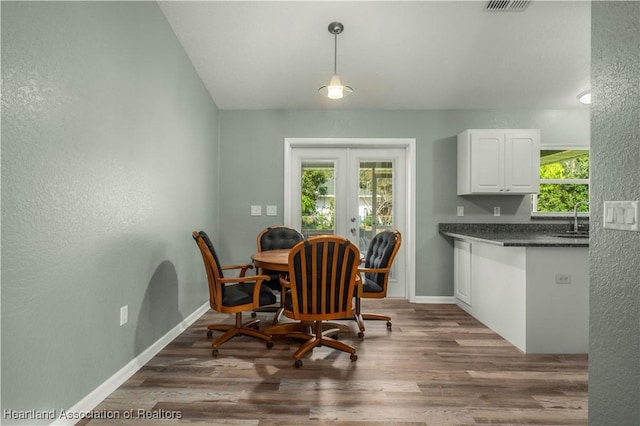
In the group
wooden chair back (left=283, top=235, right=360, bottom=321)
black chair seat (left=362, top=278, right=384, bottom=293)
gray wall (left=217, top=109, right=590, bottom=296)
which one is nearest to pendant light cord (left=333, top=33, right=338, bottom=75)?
gray wall (left=217, top=109, right=590, bottom=296)

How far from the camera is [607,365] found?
121 cm

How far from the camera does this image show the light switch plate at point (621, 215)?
1074 mm

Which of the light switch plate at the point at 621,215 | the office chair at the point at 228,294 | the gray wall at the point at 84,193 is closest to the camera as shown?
the light switch plate at the point at 621,215

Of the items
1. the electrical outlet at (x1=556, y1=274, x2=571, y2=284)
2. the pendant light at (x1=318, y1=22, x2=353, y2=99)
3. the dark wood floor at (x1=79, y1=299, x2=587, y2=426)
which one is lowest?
the dark wood floor at (x1=79, y1=299, x2=587, y2=426)

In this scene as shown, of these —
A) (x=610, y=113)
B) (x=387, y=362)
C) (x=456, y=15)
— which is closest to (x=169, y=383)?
(x=387, y=362)

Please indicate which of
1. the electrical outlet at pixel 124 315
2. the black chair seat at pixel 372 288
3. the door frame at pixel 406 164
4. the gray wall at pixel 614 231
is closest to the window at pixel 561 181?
the door frame at pixel 406 164

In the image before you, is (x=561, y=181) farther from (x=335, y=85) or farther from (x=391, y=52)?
(x=335, y=85)

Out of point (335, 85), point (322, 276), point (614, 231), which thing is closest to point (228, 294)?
point (322, 276)

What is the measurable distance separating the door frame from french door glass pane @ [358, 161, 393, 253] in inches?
9.5

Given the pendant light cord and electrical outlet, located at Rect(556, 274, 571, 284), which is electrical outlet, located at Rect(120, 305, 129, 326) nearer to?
the pendant light cord

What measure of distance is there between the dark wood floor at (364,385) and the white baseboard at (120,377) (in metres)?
0.04

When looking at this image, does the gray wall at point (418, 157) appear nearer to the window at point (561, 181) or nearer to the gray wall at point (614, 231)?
the window at point (561, 181)

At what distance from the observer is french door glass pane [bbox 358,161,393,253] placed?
4.63 m

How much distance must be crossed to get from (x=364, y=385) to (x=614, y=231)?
163cm
